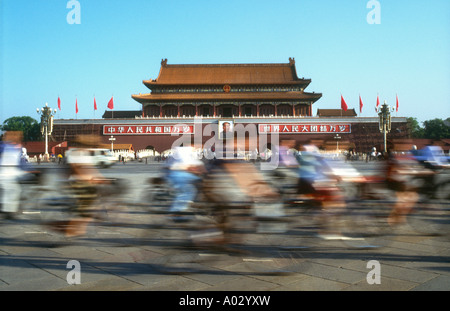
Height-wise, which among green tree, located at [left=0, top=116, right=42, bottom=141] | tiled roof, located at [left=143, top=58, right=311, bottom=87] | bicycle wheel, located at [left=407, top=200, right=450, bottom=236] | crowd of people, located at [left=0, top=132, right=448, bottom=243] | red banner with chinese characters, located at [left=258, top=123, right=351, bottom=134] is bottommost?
bicycle wheel, located at [left=407, top=200, right=450, bottom=236]

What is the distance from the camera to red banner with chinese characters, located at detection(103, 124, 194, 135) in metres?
32.5

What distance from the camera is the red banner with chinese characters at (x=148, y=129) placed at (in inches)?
1281

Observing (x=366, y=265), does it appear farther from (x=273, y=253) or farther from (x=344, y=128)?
(x=344, y=128)

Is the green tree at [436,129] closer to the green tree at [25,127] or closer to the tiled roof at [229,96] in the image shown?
the tiled roof at [229,96]

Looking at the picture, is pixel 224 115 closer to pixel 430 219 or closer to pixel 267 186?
pixel 430 219

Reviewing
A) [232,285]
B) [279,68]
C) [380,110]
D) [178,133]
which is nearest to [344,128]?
[380,110]

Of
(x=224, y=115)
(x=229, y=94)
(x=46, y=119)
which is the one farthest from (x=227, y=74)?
(x=46, y=119)

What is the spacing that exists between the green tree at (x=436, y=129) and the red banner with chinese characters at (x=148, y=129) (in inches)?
1110

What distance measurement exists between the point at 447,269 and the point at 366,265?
566 mm

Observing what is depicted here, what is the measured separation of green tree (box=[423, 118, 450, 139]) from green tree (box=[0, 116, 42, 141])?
45.2 m

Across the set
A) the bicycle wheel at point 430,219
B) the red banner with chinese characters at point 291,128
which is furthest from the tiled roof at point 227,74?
the bicycle wheel at point 430,219

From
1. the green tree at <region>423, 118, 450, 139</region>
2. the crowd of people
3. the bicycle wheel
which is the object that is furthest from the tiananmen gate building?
the crowd of people

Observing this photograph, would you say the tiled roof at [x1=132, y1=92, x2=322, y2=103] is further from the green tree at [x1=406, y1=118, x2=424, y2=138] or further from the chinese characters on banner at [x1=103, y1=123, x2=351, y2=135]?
the green tree at [x1=406, y1=118, x2=424, y2=138]

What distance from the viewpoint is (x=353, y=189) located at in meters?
4.22
